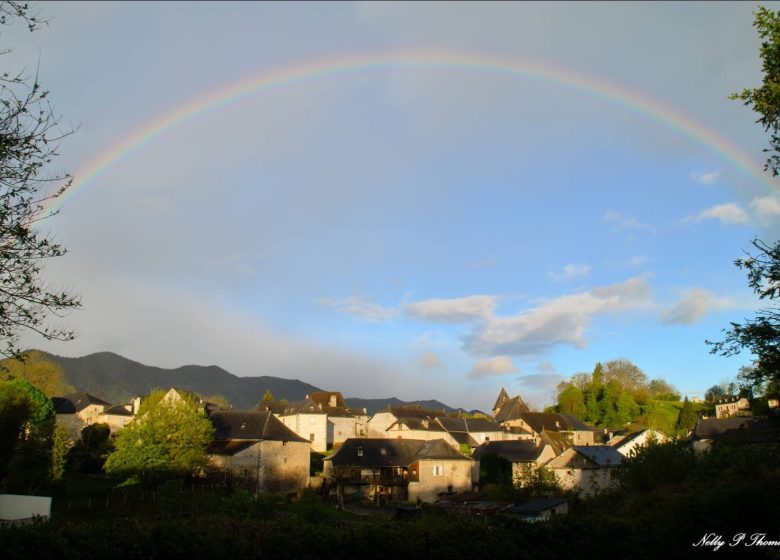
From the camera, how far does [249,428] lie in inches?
2194

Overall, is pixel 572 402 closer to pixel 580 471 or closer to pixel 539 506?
pixel 580 471

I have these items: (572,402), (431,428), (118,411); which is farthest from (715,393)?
(118,411)

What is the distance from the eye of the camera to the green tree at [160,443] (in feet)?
149

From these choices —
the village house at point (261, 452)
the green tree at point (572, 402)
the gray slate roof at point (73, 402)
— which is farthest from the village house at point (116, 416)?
the green tree at point (572, 402)

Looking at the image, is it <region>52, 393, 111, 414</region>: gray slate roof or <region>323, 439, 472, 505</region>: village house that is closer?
<region>323, 439, 472, 505</region>: village house

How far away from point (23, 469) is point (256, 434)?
19.1 meters

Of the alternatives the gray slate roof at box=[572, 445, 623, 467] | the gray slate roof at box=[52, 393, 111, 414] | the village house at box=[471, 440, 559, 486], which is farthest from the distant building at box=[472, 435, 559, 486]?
the gray slate roof at box=[52, 393, 111, 414]

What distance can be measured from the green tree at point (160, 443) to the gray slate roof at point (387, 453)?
15.6 meters

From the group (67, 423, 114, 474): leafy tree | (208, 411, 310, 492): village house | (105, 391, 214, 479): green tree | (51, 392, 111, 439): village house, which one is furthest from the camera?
A: (51, 392, 111, 439): village house

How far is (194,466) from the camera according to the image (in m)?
48.3

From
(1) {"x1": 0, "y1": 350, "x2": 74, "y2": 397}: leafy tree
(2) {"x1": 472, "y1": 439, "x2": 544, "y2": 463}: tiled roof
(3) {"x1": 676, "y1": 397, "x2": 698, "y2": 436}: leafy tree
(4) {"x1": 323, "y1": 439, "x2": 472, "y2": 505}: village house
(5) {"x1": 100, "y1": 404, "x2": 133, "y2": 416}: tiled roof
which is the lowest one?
(4) {"x1": 323, "y1": 439, "x2": 472, "y2": 505}: village house

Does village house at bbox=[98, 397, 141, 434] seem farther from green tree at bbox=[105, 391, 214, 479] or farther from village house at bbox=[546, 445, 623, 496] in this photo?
village house at bbox=[546, 445, 623, 496]

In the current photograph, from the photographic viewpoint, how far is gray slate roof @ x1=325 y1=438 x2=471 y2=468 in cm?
5844

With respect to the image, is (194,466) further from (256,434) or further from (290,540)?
(290,540)
